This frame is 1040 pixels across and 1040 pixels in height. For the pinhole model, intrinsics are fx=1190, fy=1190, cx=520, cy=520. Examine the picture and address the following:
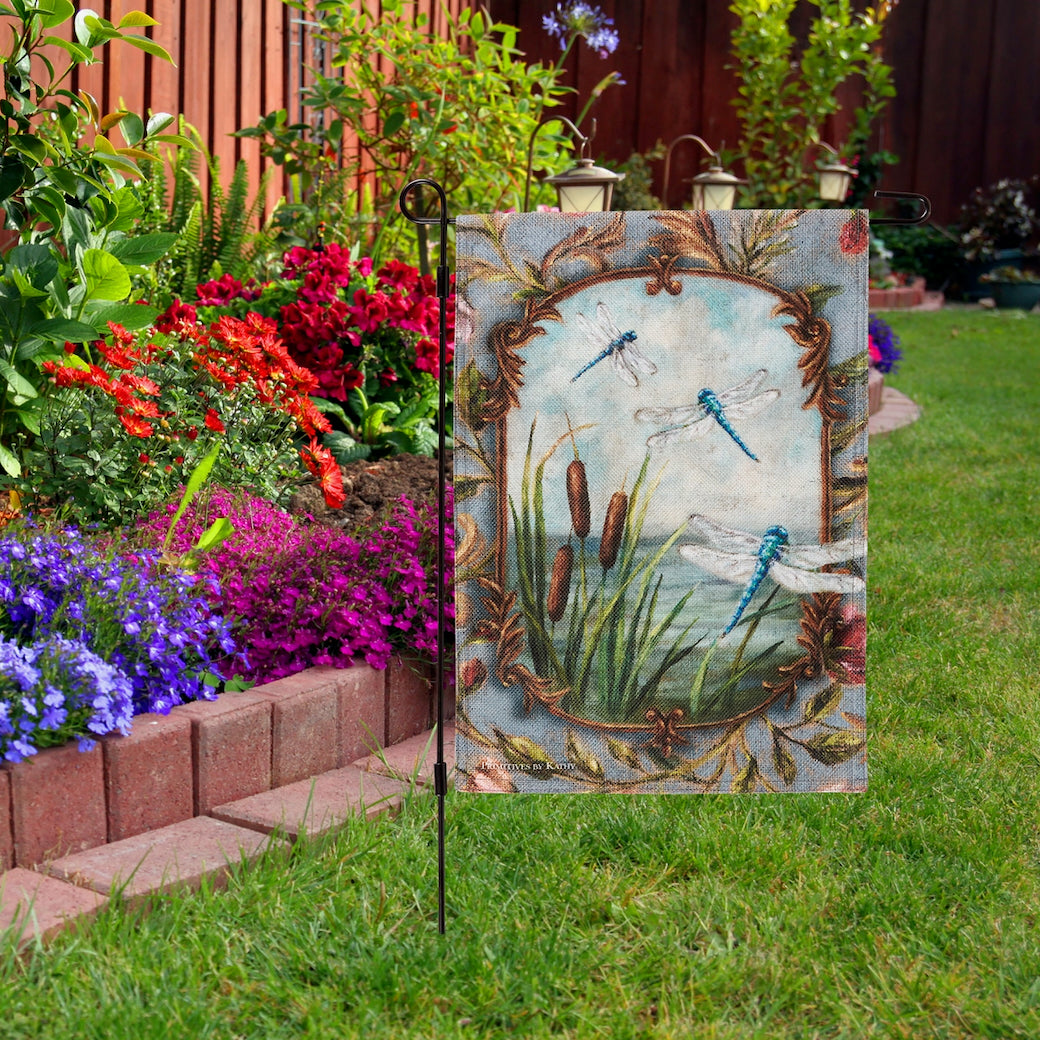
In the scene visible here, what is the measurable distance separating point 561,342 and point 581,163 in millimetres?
2793

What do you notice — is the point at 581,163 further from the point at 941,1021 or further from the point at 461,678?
the point at 941,1021

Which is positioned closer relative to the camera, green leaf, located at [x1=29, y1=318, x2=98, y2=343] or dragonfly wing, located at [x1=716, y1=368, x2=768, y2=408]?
dragonfly wing, located at [x1=716, y1=368, x2=768, y2=408]

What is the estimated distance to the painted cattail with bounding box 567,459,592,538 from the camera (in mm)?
1886

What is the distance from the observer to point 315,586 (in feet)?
8.22

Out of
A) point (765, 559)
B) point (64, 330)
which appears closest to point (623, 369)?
point (765, 559)

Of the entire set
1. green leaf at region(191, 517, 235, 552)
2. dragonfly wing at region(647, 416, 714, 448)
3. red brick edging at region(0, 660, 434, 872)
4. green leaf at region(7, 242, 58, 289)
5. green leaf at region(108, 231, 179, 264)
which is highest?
green leaf at region(108, 231, 179, 264)

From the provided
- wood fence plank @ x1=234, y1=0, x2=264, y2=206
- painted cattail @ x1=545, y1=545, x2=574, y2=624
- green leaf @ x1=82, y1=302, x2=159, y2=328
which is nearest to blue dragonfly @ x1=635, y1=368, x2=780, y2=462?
painted cattail @ x1=545, y1=545, x2=574, y2=624

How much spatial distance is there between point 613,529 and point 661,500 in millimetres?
89

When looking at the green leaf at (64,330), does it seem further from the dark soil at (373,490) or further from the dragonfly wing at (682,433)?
the dragonfly wing at (682,433)

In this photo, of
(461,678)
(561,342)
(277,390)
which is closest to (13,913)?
(461,678)

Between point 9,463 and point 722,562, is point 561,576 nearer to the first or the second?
→ point 722,562

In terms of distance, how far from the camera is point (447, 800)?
2.20 m

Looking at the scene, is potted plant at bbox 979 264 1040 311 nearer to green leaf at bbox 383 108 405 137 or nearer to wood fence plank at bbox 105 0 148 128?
green leaf at bbox 383 108 405 137

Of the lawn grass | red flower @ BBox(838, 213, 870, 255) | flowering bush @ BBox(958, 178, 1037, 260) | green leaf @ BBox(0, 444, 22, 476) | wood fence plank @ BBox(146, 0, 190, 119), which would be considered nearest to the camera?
the lawn grass
